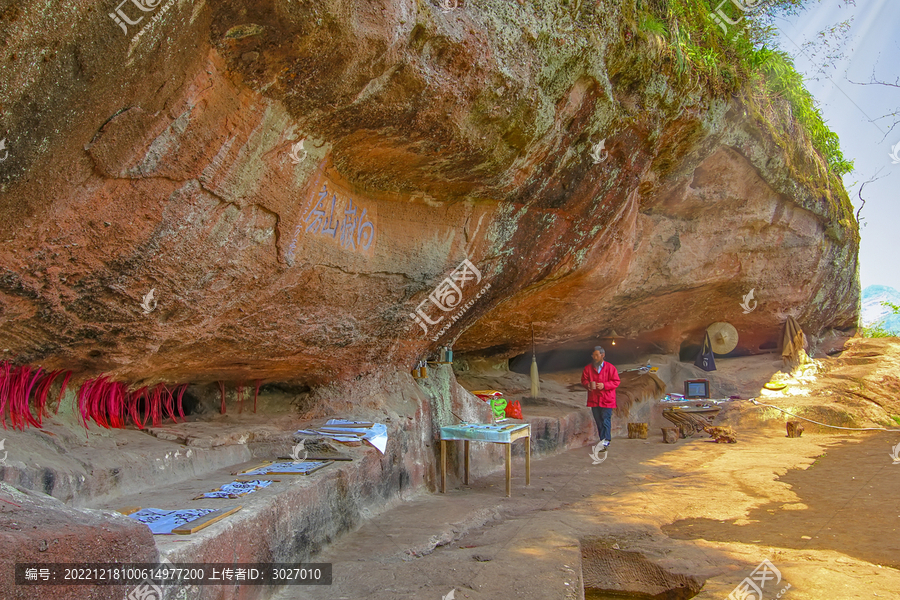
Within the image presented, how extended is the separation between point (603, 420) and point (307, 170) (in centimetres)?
637

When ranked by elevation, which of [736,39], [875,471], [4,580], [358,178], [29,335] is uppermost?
[736,39]

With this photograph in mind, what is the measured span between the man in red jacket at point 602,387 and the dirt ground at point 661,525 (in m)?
0.46

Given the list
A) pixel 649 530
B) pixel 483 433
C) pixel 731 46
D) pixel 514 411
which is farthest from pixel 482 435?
pixel 731 46

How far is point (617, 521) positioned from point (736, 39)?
23.8 feet

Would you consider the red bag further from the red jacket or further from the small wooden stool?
the small wooden stool

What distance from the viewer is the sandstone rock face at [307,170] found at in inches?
110

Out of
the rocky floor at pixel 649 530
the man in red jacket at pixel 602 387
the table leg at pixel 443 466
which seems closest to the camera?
the rocky floor at pixel 649 530

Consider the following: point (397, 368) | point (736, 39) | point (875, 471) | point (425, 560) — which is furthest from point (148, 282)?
point (736, 39)

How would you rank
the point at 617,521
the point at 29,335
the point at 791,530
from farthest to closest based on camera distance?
1. the point at 617,521
2. the point at 791,530
3. the point at 29,335

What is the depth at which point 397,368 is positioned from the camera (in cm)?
656

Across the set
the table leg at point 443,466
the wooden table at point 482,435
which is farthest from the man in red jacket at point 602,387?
the table leg at point 443,466

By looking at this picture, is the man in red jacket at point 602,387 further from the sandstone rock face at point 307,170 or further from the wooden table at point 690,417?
the wooden table at point 690,417

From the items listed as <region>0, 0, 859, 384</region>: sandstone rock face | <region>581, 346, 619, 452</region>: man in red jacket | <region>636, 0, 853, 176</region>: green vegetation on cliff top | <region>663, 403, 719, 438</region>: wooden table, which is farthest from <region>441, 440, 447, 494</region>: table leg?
<region>663, 403, 719, 438</region>: wooden table

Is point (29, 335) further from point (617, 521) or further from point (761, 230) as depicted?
point (761, 230)
